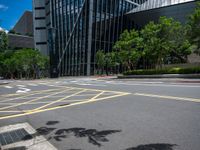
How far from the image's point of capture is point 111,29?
59750 mm

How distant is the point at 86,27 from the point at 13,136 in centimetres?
5025

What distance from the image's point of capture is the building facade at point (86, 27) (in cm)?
5372

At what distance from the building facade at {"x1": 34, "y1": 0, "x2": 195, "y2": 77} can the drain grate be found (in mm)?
49028

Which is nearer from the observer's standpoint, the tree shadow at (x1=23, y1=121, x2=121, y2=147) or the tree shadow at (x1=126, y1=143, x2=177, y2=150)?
the tree shadow at (x1=126, y1=143, x2=177, y2=150)

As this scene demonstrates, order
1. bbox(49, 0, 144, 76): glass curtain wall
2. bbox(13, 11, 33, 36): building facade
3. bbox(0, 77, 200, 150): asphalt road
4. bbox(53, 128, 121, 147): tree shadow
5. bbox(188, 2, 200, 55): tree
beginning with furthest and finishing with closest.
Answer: bbox(13, 11, 33, 36): building facade
bbox(49, 0, 144, 76): glass curtain wall
bbox(188, 2, 200, 55): tree
bbox(53, 128, 121, 147): tree shadow
bbox(0, 77, 200, 150): asphalt road

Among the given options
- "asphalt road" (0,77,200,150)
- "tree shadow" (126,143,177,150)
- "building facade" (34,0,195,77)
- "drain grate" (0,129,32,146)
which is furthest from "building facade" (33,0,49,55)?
"tree shadow" (126,143,177,150)

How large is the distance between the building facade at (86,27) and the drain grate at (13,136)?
49.0 meters

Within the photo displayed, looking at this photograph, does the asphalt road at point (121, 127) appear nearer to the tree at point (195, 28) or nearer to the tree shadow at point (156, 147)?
the tree shadow at point (156, 147)

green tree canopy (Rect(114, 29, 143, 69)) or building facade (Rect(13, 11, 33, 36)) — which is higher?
building facade (Rect(13, 11, 33, 36))

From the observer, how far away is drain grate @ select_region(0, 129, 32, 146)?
4.92 meters

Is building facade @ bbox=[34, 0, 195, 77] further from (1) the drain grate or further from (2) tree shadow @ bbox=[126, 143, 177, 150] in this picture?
(2) tree shadow @ bbox=[126, 143, 177, 150]

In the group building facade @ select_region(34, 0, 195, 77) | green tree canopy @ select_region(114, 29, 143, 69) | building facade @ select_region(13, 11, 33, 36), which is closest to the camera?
green tree canopy @ select_region(114, 29, 143, 69)

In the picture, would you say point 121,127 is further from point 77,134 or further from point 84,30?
point 84,30

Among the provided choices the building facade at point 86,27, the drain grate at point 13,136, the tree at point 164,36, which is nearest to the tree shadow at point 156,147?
the drain grate at point 13,136
